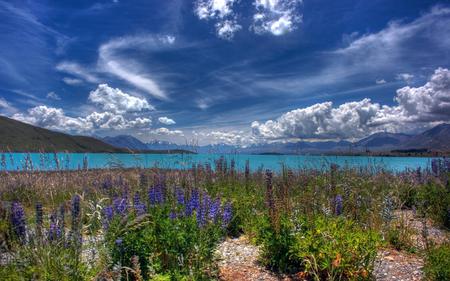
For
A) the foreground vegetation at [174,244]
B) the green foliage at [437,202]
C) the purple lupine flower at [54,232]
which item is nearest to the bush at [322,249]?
the foreground vegetation at [174,244]

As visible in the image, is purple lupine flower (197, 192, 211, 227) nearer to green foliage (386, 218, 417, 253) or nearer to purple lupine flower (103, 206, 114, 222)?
purple lupine flower (103, 206, 114, 222)

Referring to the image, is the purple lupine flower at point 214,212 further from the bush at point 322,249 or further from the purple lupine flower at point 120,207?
the purple lupine flower at point 120,207

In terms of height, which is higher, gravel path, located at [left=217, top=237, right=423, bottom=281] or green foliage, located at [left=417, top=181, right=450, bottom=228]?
green foliage, located at [left=417, top=181, right=450, bottom=228]

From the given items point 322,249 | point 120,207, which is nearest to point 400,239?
point 322,249

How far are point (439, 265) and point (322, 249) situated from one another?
1509 mm

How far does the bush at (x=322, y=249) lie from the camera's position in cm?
431

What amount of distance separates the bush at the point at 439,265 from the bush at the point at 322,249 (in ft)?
2.30

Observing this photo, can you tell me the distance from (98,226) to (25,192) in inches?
239

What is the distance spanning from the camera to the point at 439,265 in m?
3.96

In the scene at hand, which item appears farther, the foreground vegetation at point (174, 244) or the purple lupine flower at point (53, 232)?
the purple lupine flower at point (53, 232)

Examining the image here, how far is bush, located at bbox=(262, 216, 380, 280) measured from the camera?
4309 mm

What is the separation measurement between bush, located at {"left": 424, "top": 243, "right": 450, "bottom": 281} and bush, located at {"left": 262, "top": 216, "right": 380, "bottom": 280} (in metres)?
0.70

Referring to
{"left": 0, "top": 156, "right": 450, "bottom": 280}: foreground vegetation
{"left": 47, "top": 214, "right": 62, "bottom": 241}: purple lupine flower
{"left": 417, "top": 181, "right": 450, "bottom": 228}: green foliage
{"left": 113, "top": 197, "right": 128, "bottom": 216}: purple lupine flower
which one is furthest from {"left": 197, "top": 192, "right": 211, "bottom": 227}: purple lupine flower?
{"left": 417, "top": 181, "right": 450, "bottom": 228}: green foliage

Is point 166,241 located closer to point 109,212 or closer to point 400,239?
point 109,212
